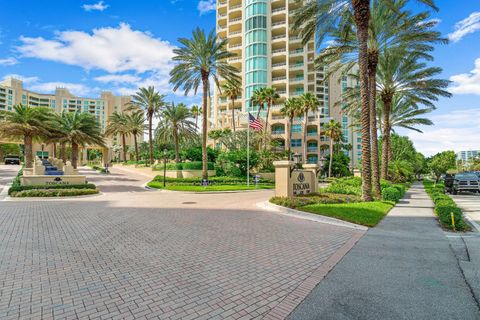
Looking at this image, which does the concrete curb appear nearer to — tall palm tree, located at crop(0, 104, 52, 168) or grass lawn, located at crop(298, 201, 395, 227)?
grass lawn, located at crop(298, 201, 395, 227)

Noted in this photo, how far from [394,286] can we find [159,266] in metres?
4.80

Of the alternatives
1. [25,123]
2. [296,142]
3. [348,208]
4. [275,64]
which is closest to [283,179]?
[348,208]

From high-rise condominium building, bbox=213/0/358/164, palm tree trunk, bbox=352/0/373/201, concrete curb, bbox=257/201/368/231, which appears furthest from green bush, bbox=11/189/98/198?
high-rise condominium building, bbox=213/0/358/164

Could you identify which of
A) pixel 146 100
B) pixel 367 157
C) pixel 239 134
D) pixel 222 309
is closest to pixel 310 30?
pixel 367 157

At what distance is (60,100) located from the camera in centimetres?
14450

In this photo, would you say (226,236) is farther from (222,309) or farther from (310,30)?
(310,30)

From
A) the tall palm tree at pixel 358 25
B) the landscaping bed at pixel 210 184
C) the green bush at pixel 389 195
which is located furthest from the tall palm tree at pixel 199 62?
the green bush at pixel 389 195

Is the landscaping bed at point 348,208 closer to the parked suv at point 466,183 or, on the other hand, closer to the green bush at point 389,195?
the green bush at point 389,195

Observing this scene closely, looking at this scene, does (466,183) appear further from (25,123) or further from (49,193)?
(25,123)

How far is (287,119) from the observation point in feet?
195

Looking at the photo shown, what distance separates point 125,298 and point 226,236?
14.5 feet

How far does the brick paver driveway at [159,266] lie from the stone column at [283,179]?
472cm

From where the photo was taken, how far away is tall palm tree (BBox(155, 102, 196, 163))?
142 ft

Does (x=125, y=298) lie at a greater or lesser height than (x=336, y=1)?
lesser
